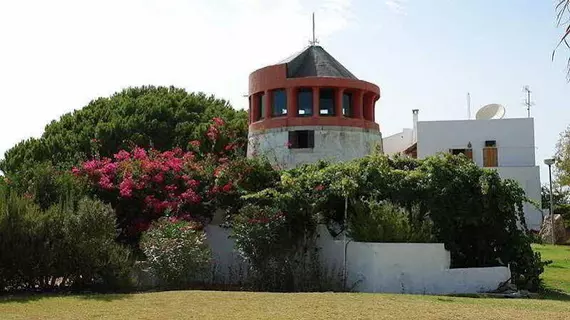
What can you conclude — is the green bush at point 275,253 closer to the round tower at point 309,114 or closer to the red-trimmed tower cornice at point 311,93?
the round tower at point 309,114

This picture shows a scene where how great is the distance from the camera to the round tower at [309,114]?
26.3 metres

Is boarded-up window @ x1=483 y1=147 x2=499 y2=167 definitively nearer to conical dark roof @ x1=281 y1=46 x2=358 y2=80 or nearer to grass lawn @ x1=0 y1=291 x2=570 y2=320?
conical dark roof @ x1=281 y1=46 x2=358 y2=80

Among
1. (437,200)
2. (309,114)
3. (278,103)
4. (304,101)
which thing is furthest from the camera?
(278,103)

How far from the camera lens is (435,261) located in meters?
17.1

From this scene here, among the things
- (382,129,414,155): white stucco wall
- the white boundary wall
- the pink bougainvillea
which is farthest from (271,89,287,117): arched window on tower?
(382,129,414,155): white stucco wall

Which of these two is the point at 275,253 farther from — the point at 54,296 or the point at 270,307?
the point at 54,296

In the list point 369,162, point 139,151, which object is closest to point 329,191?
point 369,162

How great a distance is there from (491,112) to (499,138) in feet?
5.73

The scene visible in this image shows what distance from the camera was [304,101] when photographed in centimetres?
2694

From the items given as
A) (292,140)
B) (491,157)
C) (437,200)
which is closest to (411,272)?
(437,200)

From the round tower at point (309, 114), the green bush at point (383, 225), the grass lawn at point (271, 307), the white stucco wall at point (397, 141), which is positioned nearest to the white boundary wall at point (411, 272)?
the green bush at point (383, 225)

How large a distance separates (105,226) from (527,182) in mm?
30817

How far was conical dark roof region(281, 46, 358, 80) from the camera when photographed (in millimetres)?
27009

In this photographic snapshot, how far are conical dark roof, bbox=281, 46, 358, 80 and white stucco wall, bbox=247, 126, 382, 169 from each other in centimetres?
219
